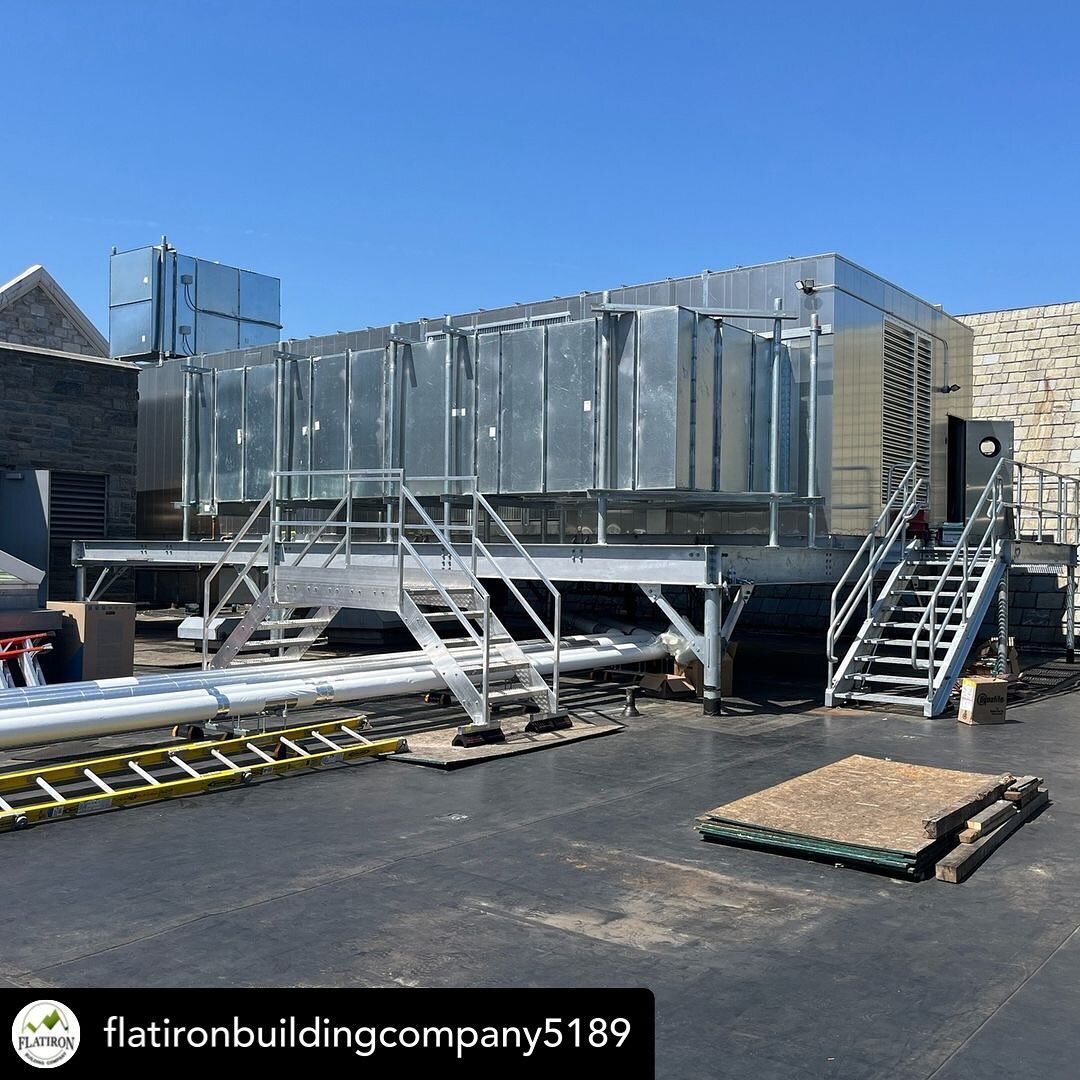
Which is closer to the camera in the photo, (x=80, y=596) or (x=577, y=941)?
(x=577, y=941)

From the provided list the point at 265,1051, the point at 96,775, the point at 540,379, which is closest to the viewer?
the point at 265,1051

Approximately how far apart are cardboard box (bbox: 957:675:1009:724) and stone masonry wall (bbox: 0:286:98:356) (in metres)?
26.2

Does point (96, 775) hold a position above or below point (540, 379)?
below

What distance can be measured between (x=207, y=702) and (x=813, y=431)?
905 centimetres

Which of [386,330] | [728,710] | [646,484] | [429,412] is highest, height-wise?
[386,330]

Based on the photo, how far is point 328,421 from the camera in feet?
56.9

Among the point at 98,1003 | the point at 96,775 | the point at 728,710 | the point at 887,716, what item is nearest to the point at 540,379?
the point at 728,710

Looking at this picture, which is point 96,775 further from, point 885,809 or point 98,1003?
point 885,809

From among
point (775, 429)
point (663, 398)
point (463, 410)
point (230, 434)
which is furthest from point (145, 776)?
point (230, 434)

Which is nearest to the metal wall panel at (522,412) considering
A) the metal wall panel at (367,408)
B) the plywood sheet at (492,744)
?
the metal wall panel at (367,408)

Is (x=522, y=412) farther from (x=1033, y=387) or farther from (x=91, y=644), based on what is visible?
(x=1033, y=387)

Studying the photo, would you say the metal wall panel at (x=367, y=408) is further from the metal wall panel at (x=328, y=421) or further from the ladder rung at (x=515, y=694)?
the ladder rung at (x=515, y=694)

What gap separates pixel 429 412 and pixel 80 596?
28.1ft

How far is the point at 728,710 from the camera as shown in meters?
13.7
